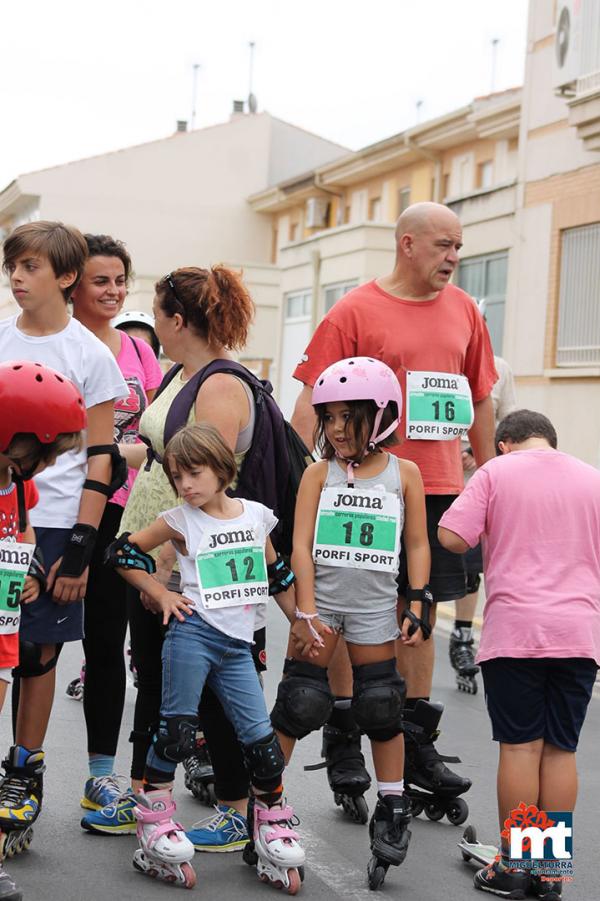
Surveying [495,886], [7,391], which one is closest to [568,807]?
[495,886]

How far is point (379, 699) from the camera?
17.1ft

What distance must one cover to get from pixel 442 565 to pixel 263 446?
1.06m

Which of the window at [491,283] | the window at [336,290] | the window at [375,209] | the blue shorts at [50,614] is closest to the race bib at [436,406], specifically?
the blue shorts at [50,614]

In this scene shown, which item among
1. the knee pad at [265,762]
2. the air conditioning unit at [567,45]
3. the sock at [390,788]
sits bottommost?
the sock at [390,788]

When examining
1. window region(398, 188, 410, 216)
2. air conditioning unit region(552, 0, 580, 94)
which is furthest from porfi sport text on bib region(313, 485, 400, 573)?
window region(398, 188, 410, 216)

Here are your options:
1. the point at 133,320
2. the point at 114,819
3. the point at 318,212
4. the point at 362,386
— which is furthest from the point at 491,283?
the point at 114,819

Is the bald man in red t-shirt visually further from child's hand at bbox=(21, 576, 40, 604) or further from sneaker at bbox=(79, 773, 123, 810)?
child's hand at bbox=(21, 576, 40, 604)

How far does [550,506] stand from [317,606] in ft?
2.88

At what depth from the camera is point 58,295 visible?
5.50 meters

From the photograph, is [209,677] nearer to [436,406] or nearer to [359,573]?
[359,573]

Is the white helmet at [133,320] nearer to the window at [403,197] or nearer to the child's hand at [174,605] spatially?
the child's hand at [174,605]

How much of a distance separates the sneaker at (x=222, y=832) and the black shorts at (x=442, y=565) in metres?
1.16

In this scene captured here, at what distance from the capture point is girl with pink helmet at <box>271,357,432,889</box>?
17.3 ft

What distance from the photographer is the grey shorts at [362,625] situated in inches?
210
